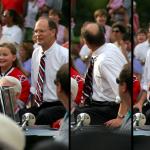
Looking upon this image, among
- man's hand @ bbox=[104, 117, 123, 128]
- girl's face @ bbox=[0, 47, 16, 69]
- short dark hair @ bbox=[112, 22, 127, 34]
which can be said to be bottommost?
man's hand @ bbox=[104, 117, 123, 128]

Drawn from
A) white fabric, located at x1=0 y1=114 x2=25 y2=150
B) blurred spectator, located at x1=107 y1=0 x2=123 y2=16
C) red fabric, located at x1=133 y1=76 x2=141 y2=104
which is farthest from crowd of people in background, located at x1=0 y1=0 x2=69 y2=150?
white fabric, located at x1=0 y1=114 x2=25 y2=150

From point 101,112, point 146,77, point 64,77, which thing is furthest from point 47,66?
point 146,77

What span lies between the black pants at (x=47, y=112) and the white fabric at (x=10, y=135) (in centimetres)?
318

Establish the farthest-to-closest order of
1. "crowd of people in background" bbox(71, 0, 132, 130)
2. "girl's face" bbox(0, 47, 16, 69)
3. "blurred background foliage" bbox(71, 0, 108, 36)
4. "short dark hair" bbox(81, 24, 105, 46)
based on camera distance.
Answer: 1. "girl's face" bbox(0, 47, 16, 69)
2. "short dark hair" bbox(81, 24, 105, 46)
3. "crowd of people in background" bbox(71, 0, 132, 130)
4. "blurred background foliage" bbox(71, 0, 108, 36)

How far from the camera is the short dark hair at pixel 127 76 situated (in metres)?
4.97

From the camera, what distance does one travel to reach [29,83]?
17.9 feet

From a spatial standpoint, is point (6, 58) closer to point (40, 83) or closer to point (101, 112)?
point (40, 83)

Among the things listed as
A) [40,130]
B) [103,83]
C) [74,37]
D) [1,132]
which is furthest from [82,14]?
[1,132]

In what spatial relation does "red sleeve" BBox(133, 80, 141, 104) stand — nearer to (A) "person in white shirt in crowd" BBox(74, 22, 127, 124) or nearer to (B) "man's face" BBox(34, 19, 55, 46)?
(A) "person in white shirt in crowd" BBox(74, 22, 127, 124)

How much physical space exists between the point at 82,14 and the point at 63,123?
75cm

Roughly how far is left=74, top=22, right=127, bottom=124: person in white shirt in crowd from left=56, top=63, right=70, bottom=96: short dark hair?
0.16 m

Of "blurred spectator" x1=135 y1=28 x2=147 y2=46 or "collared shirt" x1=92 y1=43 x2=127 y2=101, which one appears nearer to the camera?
"blurred spectator" x1=135 y1=28 x2=147 y2=46

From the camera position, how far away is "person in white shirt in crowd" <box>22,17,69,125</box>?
533 centimetres

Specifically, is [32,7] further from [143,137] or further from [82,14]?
[143,137]
